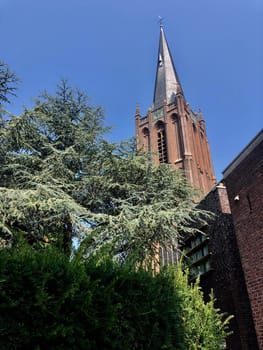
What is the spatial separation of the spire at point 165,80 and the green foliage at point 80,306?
3302cm

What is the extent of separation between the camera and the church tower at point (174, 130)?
3036 cm

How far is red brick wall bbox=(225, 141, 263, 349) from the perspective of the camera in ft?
22.1

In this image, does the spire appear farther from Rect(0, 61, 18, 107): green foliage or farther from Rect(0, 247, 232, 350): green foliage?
Rect(0, 247, 232, 350): green foliage

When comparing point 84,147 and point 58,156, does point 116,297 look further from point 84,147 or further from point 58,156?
point 84,147

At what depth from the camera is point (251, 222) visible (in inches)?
282

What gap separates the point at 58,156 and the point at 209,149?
31.2 metres

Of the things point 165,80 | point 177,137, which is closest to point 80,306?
point 177,137

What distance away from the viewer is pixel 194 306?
632 cm

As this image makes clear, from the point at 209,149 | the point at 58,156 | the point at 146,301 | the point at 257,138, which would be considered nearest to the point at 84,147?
the point at 58,156

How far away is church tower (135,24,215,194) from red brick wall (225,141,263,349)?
808 inches

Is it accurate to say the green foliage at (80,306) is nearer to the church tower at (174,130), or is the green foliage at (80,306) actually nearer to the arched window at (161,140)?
the church tower at (174,130)

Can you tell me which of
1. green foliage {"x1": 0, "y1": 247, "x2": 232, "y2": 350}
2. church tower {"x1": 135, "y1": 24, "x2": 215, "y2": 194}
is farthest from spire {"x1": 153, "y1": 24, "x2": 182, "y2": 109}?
green foliage {"x1": 0, "y1": 247, "x2": 232, "y2": 350}

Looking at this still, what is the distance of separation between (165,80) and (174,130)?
28.1 feet

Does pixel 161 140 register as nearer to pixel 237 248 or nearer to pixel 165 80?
pixel 165 80
